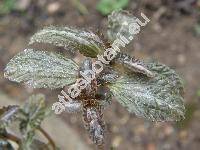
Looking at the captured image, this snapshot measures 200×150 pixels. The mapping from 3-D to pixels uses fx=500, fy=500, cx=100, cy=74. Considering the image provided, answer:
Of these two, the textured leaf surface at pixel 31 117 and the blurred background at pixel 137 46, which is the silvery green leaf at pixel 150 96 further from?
the blurred background at pixel 137 46

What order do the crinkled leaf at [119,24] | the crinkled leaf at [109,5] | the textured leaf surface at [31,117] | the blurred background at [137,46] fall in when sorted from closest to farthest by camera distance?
the crinkled leaf at [119,24]
the textured leaf surface at [31,117]
the blurred background at [137,46]
the crinkled leaf at [109,5]

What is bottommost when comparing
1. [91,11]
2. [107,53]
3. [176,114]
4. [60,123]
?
[176,114]

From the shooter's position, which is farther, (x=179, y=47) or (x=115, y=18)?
(x=179, y=47)

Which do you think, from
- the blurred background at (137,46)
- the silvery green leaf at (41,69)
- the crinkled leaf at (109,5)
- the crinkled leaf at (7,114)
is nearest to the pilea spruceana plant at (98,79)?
the silvery green leaf at (41,69)

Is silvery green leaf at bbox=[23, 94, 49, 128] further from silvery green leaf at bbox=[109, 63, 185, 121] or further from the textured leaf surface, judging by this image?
silvery green leaf at bbox=[109, 63, 185, 121]

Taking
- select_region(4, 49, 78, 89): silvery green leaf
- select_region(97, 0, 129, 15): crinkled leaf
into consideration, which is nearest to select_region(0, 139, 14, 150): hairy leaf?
select_region(4, 49, 78, 89): silvery green leaf

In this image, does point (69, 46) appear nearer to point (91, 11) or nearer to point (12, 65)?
point (12, 65)

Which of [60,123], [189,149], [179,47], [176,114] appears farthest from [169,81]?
[179,47]
